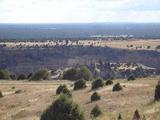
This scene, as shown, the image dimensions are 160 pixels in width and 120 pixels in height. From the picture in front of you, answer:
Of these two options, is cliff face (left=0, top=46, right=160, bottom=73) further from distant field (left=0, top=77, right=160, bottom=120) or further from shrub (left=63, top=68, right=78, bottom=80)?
distant field (left=0, top=77, right=160, bottom=120)

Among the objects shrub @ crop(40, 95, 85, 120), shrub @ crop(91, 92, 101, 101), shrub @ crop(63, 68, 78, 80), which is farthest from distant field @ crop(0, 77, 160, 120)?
shrub @ crop(63, 68, 78, 80)

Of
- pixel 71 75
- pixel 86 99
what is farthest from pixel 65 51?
pixel 86 99

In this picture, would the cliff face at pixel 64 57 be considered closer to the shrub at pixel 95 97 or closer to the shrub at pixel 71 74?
the shrub at pixel 71 74

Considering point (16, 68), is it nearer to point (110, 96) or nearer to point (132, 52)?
point (132, 52)

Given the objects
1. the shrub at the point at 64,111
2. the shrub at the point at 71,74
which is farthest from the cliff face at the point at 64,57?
the shrub at the point at 64,111

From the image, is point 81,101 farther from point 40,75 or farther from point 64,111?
point 40,75

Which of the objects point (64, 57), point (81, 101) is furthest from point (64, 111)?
point (64, 57)
